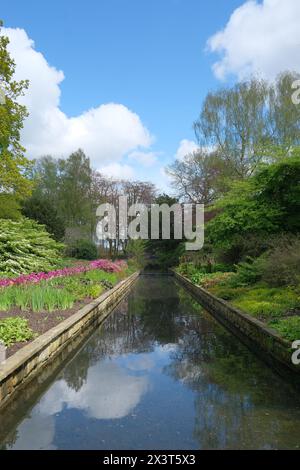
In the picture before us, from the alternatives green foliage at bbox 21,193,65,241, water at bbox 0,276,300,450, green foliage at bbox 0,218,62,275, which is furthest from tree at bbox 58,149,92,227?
water at bbox 0,276,300,450

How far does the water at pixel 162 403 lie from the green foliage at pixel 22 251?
5884 millimetres

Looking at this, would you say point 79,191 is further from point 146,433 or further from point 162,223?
point 146,433

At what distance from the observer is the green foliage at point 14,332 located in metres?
5.37

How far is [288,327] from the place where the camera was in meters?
6.12

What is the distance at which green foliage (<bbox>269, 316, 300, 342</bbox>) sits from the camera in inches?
224

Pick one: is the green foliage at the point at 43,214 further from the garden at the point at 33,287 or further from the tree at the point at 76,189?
the tree at the point at 76,189

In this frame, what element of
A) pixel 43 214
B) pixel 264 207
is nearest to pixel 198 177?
pixel 43 214

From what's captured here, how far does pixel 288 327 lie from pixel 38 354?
375cm

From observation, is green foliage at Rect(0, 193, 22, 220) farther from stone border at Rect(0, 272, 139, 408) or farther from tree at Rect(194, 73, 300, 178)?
tree at Rect(194, 73, 300, 178)

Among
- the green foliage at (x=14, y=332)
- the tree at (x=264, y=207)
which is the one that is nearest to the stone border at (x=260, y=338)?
the tree at (x=264, y=207)

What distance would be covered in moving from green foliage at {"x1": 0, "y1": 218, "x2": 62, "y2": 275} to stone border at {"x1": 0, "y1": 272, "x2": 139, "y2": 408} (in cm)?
422

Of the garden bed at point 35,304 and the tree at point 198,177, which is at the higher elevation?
the tree at point 198,177

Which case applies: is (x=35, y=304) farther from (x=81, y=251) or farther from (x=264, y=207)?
(x=81, y=251)
